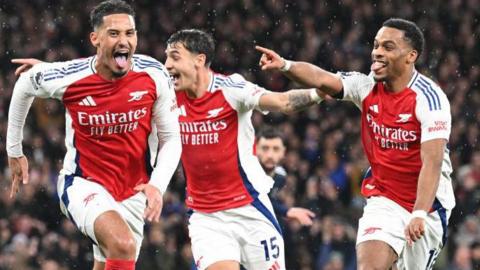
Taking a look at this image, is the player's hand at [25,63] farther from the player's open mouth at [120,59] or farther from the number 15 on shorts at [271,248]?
the number 15 on shorts at [271,248]

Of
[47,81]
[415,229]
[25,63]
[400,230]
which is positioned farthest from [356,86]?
[25,63]

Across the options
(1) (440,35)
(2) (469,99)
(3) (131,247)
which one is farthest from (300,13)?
(3) (131,247)

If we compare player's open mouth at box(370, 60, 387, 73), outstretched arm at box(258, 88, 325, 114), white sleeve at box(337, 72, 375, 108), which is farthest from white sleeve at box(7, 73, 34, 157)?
player's open mouth at box(370, 60, 387, 73)

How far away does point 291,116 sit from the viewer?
1866 centimetres

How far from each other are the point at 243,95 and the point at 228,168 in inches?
23.2

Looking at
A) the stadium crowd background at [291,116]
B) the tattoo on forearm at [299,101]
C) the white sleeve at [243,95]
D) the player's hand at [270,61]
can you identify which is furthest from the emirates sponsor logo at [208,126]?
the stadium crowd background at [291,116]

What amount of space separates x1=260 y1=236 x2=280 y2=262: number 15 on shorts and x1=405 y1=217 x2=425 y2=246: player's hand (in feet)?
4.28

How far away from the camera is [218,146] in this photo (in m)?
9.45

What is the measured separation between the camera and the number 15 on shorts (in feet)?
30.9

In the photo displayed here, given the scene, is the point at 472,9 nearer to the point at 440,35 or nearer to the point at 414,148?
the point at 440,35

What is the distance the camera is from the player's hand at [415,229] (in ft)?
27.8

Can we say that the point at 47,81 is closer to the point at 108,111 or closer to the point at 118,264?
the point at 108,111

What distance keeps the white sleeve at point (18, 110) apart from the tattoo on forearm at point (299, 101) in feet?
6.51

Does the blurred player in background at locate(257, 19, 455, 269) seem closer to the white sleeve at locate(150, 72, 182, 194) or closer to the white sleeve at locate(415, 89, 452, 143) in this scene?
the white sleeve at locate(415, 89, 452, 143)
